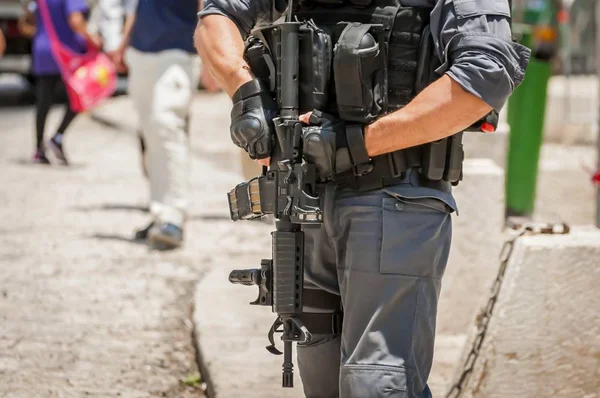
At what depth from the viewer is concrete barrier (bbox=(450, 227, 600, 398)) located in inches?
152

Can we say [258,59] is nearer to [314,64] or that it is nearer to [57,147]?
[314,64]

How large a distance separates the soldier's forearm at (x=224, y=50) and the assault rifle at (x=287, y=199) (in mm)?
133

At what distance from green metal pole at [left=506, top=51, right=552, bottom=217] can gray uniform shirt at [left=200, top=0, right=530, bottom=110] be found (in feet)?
17.8

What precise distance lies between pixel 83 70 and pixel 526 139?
15.4 feet

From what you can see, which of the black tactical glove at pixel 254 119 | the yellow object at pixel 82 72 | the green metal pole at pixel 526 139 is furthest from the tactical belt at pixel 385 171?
the yellow object at pixel 82 72

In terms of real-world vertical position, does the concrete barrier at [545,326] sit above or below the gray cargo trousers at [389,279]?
below

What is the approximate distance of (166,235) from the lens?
6.95m

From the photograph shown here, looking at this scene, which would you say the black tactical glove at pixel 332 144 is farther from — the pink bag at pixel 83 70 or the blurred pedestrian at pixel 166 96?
the pink bag at pixel 83 70

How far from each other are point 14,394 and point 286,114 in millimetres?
2070

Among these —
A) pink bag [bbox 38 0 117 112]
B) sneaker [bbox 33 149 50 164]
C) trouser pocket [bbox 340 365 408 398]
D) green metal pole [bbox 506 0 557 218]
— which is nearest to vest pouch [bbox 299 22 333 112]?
trouser pocket [bbox 340 365 408 398]

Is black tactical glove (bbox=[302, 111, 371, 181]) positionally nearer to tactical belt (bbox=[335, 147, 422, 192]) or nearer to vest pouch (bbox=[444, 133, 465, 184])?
tactical belt (bbox=[335, 147, 422, 192])

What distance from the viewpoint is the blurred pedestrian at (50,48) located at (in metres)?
10.7

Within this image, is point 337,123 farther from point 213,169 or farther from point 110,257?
point 213,169

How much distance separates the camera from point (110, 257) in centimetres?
694
